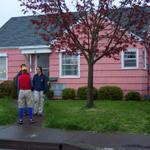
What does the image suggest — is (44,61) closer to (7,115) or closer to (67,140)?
(7,115)

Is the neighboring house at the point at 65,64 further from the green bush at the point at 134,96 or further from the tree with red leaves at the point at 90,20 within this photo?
the tree with red leaves at the point at 90,20

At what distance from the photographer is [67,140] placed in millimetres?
11500

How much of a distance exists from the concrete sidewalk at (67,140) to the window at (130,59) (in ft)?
35.8

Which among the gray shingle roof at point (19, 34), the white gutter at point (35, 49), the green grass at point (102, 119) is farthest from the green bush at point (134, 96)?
the gray shingle roof at point (19, 34)

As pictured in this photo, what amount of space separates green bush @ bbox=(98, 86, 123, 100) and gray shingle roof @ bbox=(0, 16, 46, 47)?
4.53m

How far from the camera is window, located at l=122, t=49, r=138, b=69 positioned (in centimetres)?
2330

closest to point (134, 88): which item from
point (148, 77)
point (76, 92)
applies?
point (148, 77)

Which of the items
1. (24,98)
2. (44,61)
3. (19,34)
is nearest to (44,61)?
(44,61)

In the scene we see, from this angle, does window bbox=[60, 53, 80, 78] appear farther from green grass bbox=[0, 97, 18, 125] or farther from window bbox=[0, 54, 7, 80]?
green grass bbox=[0, 97, 18, 125]

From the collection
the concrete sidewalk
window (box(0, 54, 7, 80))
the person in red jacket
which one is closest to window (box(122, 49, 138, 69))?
window (box(0, 54, 7, 80))

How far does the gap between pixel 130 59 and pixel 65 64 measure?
3499mm

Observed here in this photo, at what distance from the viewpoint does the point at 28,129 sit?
13438 mm

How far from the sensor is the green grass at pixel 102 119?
13.0m

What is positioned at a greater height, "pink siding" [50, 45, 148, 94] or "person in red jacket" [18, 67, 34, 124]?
"pink siding" [50, 45, 148, 94]
